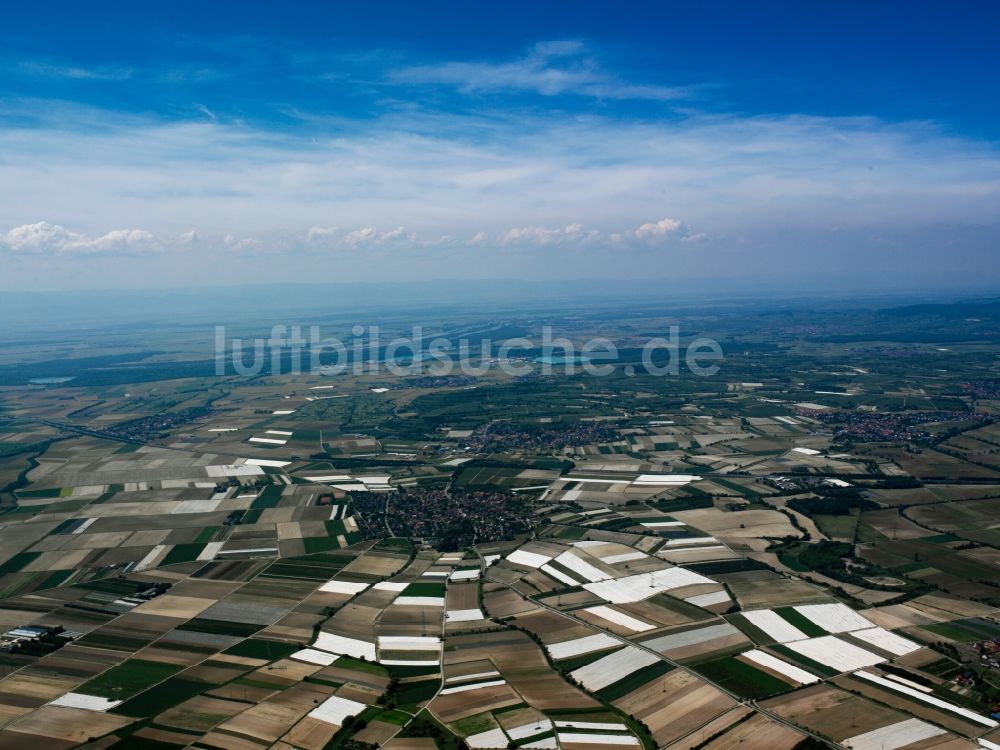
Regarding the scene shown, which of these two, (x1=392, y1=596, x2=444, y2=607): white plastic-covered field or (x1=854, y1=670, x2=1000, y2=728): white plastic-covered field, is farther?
(x1=392, y1=596, x2=444, y2=607): white plastic-covered field

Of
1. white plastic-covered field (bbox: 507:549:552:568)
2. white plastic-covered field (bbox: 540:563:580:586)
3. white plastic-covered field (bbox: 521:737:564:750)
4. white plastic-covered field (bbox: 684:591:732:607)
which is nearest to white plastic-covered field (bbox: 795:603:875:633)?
white plastic-covered field (bbox: 684:591:732:607)

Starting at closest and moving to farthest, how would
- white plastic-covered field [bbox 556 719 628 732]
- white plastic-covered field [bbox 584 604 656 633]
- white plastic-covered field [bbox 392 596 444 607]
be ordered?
white plastic-covered field [bbox 556 719 628 732] < white plastic-covered field [bbox 584 604 656 633] < white plastic-covered field [bbox 392 596 444 607]

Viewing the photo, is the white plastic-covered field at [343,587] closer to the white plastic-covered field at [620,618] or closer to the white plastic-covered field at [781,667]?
the white plastic-covered field at [620,618]

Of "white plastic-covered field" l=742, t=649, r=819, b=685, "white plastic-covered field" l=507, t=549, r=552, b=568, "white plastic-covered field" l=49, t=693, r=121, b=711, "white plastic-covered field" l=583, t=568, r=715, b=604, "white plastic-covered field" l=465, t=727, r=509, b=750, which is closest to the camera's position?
"white plastic-covered field" l=465, t=727, r=509, b=750

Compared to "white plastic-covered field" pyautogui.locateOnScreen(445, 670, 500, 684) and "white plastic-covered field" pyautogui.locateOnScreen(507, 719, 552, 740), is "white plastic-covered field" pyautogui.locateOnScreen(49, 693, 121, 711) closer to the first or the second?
"white plastic-covered field" pyautogui.locateOnScreen(445, 670, 500, 684)

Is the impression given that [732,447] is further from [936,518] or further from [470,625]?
[470,625]

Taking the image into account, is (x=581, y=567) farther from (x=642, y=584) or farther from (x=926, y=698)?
(x=926, y=698)
